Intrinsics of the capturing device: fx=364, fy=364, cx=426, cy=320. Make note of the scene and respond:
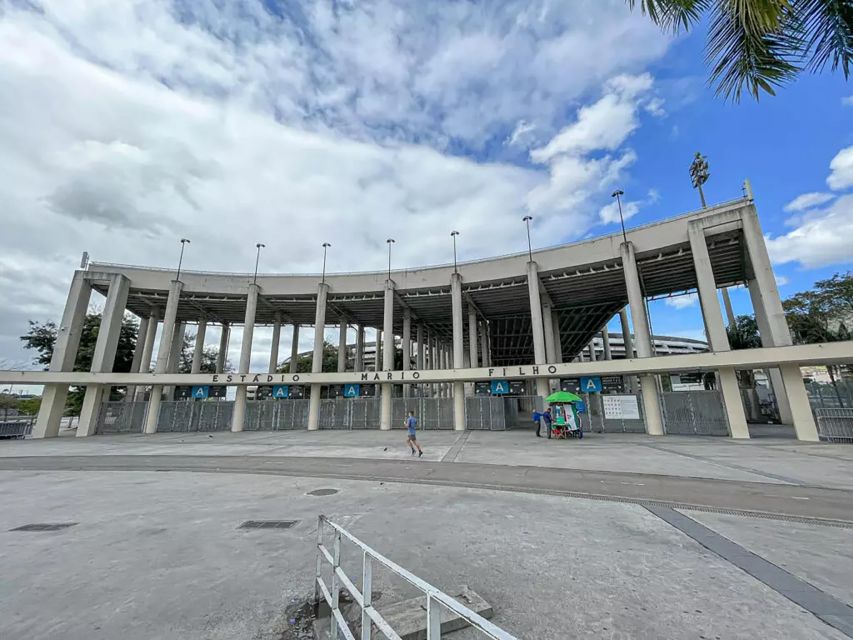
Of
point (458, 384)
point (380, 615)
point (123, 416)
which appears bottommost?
point (380, 615)

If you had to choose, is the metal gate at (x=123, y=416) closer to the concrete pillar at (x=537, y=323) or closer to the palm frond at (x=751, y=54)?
the concrete pillar at (x=537, y=323)

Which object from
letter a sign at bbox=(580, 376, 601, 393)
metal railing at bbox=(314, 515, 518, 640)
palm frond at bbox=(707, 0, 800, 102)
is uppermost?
palm frond at bbox=(707, 0, 800, 102)

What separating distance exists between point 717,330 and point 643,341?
3659 mm

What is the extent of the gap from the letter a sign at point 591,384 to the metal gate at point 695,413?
3641 mm

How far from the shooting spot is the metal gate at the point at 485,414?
25833mm

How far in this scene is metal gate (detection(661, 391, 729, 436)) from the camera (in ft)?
66.8

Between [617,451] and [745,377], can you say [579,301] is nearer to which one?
[745,377]

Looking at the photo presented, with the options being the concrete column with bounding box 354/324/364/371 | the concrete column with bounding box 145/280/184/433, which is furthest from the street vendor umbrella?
the concrete column with bounding box 145/280/184/433

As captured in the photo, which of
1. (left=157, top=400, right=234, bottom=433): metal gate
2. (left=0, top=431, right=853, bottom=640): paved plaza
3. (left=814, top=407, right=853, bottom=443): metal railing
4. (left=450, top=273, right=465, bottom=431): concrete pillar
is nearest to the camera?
(left=0, top=431, right=853, bottom=640): paved plaza

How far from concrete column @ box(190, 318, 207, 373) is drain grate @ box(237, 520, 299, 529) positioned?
104 feet

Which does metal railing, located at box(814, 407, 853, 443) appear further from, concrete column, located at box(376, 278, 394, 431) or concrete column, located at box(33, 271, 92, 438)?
concrete column, located at box(33, 271, 92, 438)

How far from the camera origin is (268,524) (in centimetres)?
623

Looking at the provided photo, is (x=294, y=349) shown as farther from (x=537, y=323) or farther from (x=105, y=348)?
(x=537, y=323)

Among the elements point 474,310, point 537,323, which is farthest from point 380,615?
point 474,310
